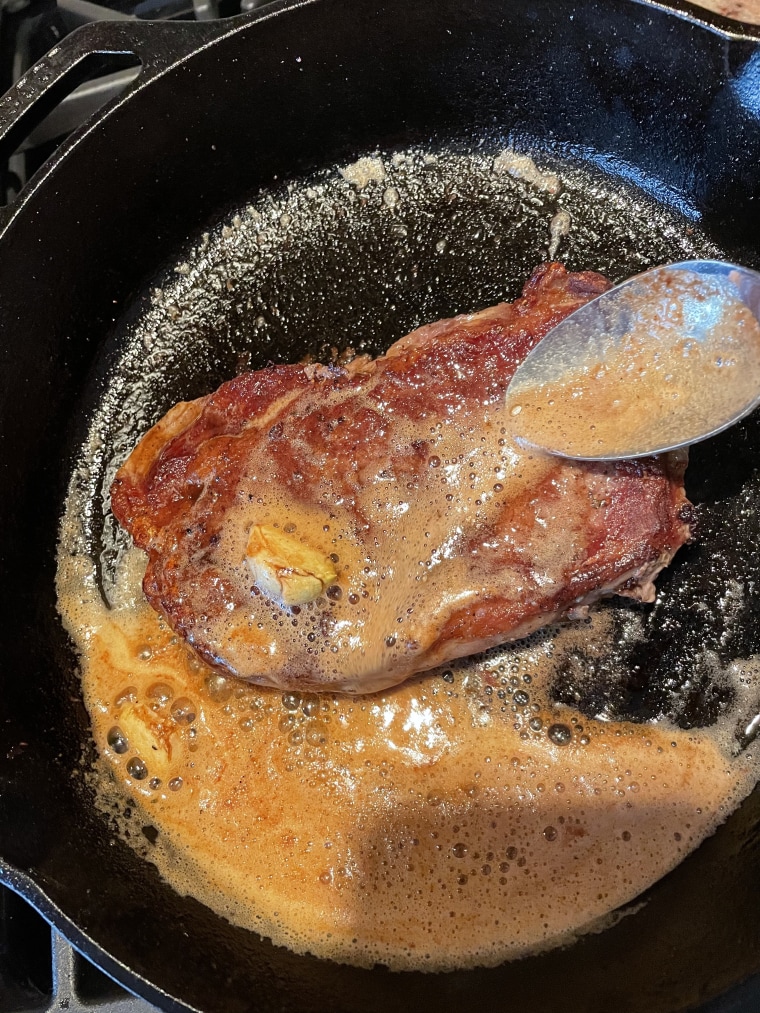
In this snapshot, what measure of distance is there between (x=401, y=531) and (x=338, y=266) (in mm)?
735

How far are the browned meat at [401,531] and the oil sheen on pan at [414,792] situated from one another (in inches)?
9.1

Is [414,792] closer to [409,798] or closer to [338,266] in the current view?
[409,798]

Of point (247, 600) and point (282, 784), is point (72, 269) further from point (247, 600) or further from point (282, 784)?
point (282, 784)

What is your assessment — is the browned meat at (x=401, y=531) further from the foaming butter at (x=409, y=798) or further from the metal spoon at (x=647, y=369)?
the foaming butter at (x=409, y=798)

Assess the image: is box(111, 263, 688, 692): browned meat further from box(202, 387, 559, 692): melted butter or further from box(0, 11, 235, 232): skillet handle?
box(0, 11, 235, 232): skillet handle

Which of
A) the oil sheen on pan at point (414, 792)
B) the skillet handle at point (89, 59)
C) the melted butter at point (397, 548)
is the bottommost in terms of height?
the oil sheen on pan at point (414, 792)

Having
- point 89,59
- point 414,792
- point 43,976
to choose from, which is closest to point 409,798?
point 414,792

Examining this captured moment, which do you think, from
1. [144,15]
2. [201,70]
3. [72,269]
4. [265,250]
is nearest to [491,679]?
[265,250]

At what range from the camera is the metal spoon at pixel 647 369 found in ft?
4.31

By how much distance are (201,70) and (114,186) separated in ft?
0.98

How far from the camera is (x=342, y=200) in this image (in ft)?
5.72

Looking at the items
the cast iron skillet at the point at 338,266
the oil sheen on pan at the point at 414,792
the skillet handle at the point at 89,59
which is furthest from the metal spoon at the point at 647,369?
the skillet handle at the point at 89,59

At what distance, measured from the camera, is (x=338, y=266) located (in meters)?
1.72

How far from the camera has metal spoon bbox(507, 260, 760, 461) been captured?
131 cm
